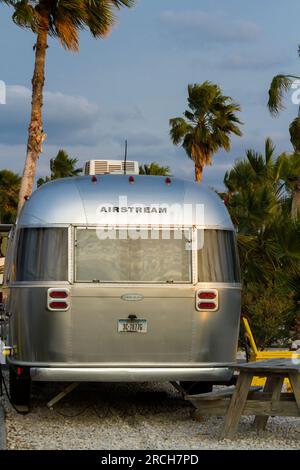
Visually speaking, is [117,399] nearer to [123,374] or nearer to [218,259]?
[123,374]

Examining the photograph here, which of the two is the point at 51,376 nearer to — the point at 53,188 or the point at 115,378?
the point at 115,378

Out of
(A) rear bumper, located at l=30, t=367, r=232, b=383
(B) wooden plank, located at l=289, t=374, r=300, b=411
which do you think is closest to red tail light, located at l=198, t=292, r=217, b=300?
(A) rear bumper, located at l=30, t=367, r=232, b=383

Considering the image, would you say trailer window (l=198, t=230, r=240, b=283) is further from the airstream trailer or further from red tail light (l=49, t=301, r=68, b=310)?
red tail light (l=49, t=301, r=68, b=310)

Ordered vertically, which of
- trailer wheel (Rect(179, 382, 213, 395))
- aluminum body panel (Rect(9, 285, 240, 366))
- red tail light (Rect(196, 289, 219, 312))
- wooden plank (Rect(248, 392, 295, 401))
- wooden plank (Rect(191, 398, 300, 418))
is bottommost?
trailer wheel (Rect(179, 382, 213, 395))

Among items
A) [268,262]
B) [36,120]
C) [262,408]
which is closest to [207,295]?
[262,408]

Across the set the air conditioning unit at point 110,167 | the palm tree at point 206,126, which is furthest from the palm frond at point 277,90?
the air conditioning unit at point 110,167

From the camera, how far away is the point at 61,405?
39.8ft

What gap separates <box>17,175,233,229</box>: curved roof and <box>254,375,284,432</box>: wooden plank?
193 cm

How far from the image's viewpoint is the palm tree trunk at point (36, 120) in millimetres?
23438

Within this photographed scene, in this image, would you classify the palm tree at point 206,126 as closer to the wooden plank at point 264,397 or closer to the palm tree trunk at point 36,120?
the palm tree trunk at point 36,120

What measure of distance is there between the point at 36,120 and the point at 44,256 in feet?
44.6

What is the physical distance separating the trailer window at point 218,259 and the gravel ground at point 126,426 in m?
1.59

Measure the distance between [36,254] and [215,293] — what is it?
1.98 meters

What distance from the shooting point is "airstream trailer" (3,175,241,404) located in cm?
1036
